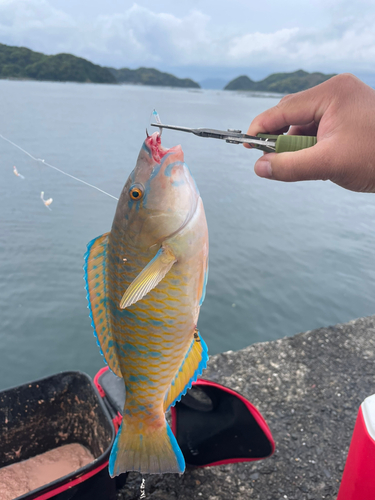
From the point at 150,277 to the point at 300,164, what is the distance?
718 mm

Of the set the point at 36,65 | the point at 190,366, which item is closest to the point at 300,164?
the point at 190,366

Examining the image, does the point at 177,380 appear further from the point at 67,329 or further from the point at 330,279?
the point at 330,279

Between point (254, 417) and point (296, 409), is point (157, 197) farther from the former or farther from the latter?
point (296, 409)

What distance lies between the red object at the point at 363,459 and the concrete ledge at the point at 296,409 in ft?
2.50

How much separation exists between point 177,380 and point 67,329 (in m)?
4.28

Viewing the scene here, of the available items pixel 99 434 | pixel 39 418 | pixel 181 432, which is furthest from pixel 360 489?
pixel 39 418

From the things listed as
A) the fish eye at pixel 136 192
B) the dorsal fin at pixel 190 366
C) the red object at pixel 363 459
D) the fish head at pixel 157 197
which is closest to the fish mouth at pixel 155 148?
the fish head at pixel 157 197

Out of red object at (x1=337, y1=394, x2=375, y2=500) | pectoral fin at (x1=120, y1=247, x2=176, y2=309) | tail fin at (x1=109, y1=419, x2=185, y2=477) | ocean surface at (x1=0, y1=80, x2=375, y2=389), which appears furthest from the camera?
ocean surface at (x1=0, y1=80, x2=375, y2=389)

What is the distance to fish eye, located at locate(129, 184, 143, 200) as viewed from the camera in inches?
47.7

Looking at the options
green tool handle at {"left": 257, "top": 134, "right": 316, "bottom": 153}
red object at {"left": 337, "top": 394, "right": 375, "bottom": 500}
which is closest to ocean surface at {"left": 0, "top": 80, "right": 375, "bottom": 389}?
green tool handle at {"left": 257, "top": 134, "right": 316, "bottom": 153}

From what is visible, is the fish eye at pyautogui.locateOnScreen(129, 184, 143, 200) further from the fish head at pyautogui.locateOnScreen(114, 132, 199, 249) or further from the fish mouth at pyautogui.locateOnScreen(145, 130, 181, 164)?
the fish mouth at pyautogui.locateOnScreen(145, 130, 181, 164)

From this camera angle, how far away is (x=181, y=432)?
7.82 ft

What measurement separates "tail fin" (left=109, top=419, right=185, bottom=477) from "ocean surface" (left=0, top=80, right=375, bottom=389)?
218 cm

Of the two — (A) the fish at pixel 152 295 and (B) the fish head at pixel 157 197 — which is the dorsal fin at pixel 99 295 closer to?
(A) the fish at pixel 152 295
